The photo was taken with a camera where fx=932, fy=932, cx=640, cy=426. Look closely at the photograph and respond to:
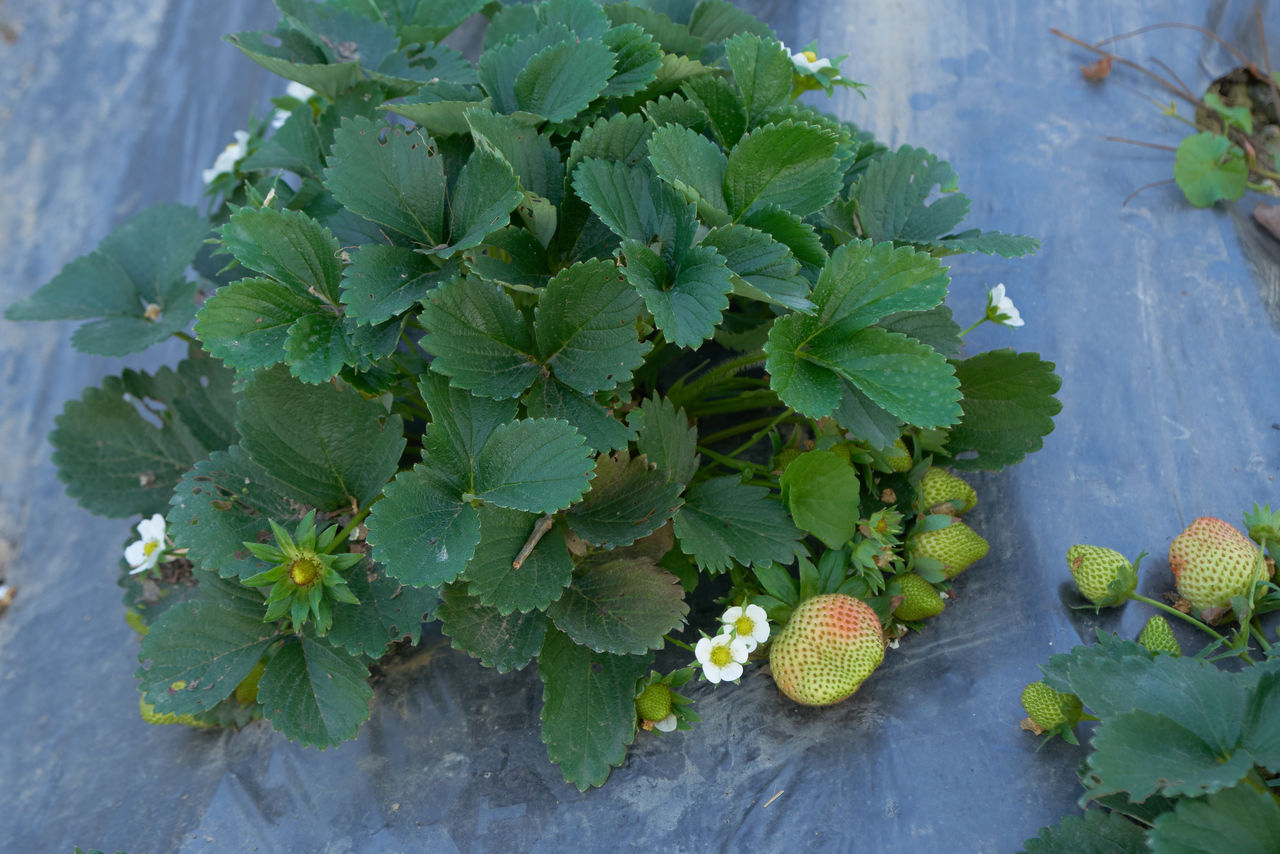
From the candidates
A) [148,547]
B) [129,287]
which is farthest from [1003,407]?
[129,287]

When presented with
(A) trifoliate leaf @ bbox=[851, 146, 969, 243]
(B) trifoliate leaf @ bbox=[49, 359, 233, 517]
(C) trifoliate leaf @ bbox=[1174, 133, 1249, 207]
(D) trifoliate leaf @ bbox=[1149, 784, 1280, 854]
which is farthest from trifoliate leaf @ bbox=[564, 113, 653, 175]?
(C) trifoliate leaf @ bbox=[1174, 133, 1249, 207]

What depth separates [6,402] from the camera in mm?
2432

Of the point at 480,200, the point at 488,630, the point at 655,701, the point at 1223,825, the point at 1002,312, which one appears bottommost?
the point at 655,701

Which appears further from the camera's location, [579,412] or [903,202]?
[903,202]

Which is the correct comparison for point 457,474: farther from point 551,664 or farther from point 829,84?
point 829,84

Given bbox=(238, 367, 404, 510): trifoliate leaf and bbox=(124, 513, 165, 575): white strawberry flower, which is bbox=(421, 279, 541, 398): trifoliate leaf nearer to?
bbox=(238, 367, 404, 510): trifoliate leaf

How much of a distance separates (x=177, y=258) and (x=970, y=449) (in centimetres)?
141

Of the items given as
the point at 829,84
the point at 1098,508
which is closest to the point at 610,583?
the point at 1098,508

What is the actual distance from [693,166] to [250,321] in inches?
24.4

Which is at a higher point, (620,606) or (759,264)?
(759,264)

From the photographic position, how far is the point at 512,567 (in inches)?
47.6

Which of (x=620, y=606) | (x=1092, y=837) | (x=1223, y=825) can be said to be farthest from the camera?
(x=620, y=606)

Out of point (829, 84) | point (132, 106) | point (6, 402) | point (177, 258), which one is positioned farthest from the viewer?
point (132, 106)

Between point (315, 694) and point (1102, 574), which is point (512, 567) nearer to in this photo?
point (315, 694)
